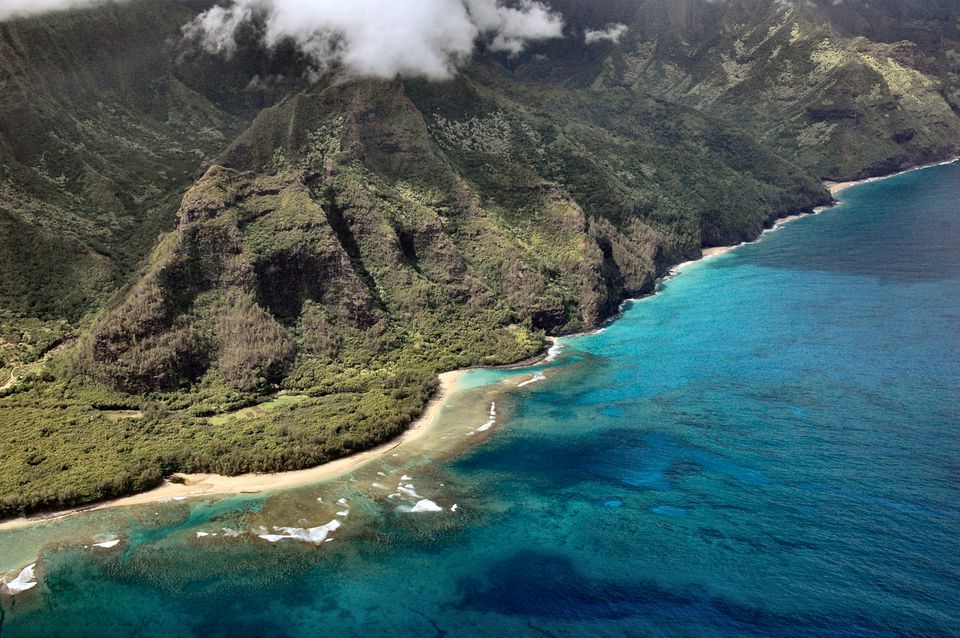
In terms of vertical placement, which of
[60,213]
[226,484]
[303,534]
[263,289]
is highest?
[60,213]

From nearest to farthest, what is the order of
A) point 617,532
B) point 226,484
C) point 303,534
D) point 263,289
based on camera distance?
point 617,532
point 303,534
point 226,484
point 263,289

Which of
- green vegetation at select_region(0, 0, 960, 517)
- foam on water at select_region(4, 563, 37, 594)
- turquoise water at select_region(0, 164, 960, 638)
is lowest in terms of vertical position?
turquoise water at select_region(0, 164, 960, 638)

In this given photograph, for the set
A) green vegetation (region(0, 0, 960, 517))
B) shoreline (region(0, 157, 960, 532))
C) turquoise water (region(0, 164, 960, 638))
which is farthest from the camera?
green vegetation (region(0, 0, 960, 517))

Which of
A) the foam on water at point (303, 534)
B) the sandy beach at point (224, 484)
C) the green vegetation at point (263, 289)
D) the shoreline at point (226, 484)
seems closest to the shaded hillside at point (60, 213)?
the green vegetation at point (263, 289)

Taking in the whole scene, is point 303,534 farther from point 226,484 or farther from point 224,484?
point 224,484

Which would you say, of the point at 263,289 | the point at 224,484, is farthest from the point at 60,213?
the point at 224,484

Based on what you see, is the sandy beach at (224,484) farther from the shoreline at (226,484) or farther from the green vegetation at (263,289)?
the green vegetation at (263,289)

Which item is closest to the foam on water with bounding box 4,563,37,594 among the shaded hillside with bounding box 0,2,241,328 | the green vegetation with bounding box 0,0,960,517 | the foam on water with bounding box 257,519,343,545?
the green vegetation with bounding box 0,0,960,517

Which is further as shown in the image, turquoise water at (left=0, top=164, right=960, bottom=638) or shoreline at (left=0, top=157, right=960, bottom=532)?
shoreline at (left=0, top=157, right=960, bottom=532)

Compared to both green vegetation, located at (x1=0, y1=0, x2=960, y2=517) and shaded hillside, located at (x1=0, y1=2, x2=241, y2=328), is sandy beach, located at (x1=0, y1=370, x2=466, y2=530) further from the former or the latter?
shaded hillside, located at (x1=0, y1=2, x2=241, y2=328)

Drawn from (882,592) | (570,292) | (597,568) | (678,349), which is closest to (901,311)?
(678,349)
